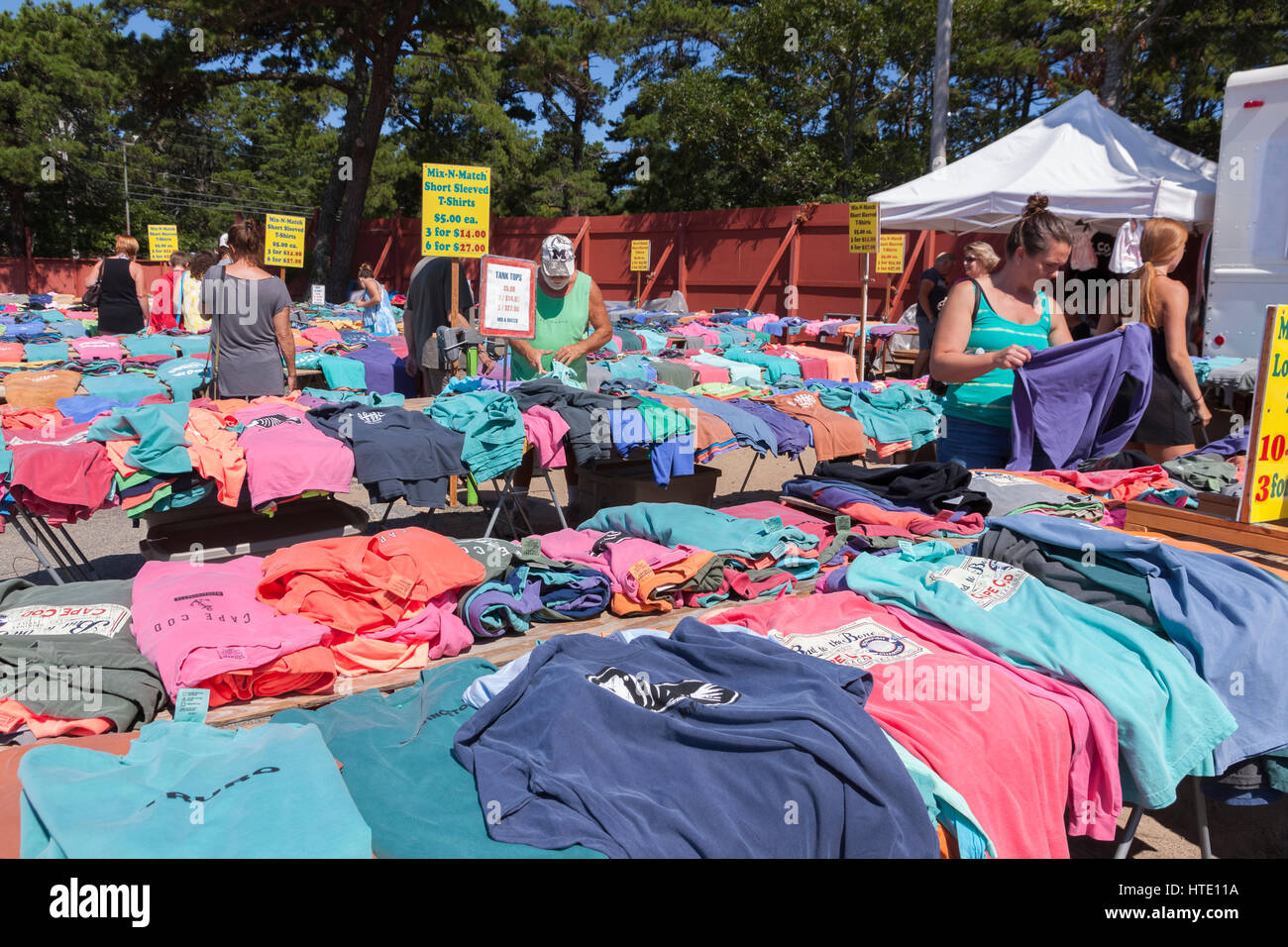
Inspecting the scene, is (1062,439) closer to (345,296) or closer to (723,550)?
(723,550)

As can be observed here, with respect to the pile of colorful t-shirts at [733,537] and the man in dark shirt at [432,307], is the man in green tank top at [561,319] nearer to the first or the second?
the man in dark shirt at [432,307]

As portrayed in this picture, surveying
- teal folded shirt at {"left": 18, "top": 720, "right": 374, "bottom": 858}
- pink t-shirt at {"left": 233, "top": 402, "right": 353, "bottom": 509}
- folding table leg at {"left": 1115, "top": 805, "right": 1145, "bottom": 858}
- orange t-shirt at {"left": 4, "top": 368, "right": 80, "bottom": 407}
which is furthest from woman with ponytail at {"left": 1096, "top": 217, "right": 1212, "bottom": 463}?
orange t-shirt at {"left": 4, "top": 368, "right": 80, "bottom": 407}

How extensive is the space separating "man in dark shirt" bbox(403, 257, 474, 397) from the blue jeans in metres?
4.21

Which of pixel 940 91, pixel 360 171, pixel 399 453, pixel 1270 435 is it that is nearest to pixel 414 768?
pixel 399 453

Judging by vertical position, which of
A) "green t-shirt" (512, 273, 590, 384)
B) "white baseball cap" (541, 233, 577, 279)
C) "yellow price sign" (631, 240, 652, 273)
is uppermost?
"yellow price sign" (631, 240, 652, 273)

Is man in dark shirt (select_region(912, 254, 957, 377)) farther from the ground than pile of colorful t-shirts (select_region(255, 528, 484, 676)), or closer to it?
farther from the ground

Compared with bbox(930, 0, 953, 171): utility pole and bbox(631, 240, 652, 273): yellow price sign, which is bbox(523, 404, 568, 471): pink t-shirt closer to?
bbox(631, 240, 652, 273): yellow price sign

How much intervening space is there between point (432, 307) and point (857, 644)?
567 centimetres

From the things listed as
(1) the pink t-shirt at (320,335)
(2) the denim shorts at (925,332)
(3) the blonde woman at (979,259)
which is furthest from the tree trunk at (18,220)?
(3) the blonde woman at (979,259)

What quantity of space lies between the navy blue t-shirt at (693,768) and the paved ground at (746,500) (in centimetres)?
174

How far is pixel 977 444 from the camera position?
411 centimetres

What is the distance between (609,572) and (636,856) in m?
1.47

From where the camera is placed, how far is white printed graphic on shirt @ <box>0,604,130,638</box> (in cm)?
232
